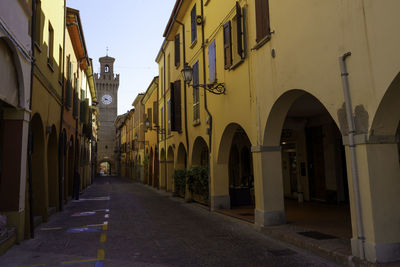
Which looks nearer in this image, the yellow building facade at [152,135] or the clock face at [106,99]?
the yellow building facade at [152,135]

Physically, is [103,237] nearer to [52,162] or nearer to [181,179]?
[52,162]

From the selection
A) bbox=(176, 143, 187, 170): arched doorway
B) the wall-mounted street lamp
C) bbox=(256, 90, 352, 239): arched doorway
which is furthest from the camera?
bbox=(176, 143, 187, 170): arched doorway

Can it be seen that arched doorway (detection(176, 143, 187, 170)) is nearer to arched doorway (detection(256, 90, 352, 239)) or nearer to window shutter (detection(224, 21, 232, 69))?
arched doorway (detection(256, 90, 352, 239))

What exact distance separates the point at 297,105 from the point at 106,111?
195 feet

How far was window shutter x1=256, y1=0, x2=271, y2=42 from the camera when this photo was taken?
26.4 feet

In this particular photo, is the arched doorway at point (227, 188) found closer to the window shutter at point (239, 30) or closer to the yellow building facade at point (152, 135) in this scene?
the window shutter at point (239, 30)

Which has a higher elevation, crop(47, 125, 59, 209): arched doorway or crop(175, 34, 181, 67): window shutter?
crop(175, 34, 181, 67): window shutter

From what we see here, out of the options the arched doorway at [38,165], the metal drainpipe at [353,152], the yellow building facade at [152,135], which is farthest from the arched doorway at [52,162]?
the yellow building facade at [152,135]

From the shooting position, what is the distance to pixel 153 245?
6.91m

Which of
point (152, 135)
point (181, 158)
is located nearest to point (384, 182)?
point (181, 158)

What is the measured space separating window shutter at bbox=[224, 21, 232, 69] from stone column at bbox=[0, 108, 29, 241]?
Answer: 20.3 ft

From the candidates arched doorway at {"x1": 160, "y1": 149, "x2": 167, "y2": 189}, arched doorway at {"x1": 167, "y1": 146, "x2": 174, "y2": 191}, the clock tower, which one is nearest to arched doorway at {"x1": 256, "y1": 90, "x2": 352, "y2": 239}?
arched doorway at {"x1": 167, "y1": 146, "x2": 174, "y2": 191}

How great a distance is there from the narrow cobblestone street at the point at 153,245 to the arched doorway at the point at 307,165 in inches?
61.2

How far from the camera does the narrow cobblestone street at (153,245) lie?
5.73 metres
